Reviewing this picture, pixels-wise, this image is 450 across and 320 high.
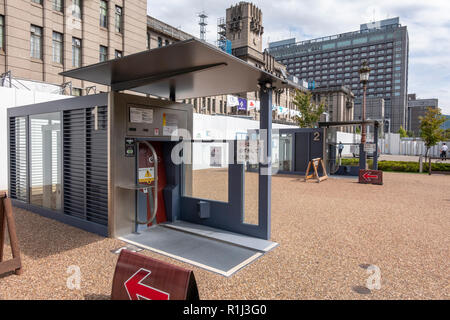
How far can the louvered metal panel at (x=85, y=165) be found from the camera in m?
4.97

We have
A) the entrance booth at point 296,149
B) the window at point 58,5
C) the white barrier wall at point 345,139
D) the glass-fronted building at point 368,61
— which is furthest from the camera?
the glass-fronted building at point 368,61

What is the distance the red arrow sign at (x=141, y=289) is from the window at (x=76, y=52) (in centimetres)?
2308

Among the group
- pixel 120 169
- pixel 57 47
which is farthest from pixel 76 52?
pixel 120 169

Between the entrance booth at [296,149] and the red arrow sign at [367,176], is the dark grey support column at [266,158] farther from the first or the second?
the entrance booth at [296,149]

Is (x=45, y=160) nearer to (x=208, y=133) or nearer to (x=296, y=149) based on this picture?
(x=208, y=133)

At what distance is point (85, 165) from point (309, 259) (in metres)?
3.92

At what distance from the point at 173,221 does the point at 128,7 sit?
2543 centimetres

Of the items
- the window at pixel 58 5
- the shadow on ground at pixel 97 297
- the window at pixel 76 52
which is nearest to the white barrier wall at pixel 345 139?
the window at pixel 76 52

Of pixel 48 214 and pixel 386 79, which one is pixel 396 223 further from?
pixel 386 79

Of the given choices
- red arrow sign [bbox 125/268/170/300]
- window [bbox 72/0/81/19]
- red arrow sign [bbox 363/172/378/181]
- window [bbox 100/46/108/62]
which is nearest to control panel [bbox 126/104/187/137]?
red arrow sign [bbox 125/268/170/300]

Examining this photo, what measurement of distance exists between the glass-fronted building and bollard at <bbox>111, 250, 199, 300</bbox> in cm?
10611

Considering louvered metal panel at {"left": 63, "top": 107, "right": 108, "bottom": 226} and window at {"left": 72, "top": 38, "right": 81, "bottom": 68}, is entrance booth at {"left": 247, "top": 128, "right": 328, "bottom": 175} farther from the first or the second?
window at {"left": 72, "top": 38, "right": 81, "bottom": 68}

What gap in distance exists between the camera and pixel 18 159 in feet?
23.2
